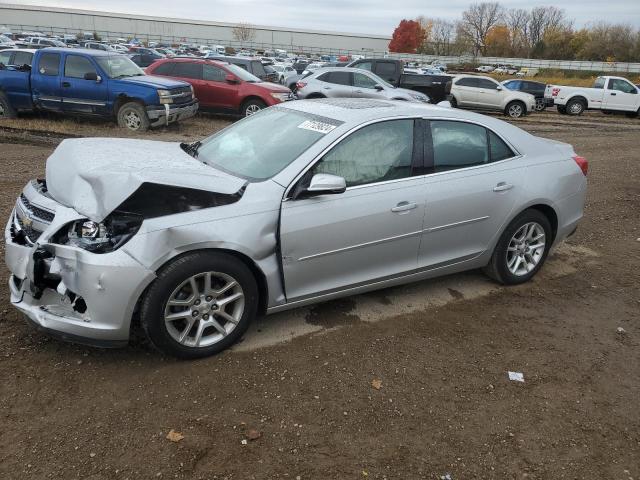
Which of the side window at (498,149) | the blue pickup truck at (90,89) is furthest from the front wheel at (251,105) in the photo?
the side window at (498,149)

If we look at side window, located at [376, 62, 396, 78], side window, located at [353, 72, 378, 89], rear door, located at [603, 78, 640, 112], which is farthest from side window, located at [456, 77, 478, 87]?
rear door, located at [603, 78, 640, 112]

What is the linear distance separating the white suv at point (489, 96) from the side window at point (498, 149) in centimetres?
1646

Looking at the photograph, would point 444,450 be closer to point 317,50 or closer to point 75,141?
point 75,141

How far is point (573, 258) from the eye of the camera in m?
5.57

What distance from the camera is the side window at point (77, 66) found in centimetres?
1120

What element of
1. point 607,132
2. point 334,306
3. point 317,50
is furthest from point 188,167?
point 317,50

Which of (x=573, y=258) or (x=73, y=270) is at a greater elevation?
(x=73, y=270)

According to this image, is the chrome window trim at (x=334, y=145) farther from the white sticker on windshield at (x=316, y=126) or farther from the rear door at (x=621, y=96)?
the rear door at (x=621, y=96)

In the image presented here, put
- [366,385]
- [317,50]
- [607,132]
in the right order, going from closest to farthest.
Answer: [366,385] < [607,132] < [317,50]

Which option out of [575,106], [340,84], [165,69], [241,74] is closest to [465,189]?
[241,74]

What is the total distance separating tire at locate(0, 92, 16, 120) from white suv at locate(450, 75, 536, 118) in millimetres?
14674

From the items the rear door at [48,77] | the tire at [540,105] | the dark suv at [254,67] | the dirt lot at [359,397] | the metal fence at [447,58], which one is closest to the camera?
the dirt lot at [359,397]

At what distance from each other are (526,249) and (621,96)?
20.9 metres

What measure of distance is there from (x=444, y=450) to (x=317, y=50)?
10217 cm
